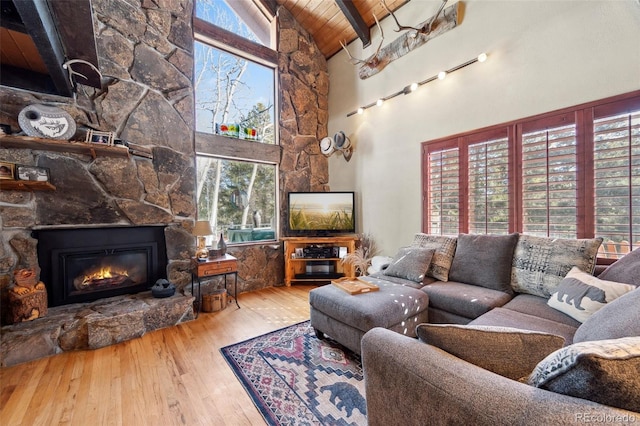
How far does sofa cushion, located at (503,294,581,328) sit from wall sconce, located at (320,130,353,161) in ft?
9.78

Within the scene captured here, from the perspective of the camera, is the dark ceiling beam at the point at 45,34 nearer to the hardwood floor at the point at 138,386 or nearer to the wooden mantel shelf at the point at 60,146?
the wooden mantel shelf at the point at 60,146

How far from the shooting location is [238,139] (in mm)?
3721

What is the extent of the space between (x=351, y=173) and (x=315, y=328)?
2692 millimetres

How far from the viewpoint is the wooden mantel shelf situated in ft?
7.03

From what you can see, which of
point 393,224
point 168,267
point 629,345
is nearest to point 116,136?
point 168,267

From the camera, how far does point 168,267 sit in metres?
3.08

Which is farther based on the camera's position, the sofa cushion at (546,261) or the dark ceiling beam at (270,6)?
the dark ceiling beam at (270,6)

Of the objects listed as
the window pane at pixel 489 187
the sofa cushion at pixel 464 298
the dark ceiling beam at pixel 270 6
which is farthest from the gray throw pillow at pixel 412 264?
the dark ceiling beam at pixel 270 6

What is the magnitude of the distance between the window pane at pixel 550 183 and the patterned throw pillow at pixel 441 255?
0.70m

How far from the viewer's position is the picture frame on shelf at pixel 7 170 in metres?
2.04

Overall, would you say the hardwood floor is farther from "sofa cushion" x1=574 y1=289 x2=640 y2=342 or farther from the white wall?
the white wall

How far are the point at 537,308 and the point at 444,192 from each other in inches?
62.6

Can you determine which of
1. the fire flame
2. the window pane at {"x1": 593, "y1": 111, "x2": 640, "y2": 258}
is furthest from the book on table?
the fire flame

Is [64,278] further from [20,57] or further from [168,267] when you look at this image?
[20,57]
